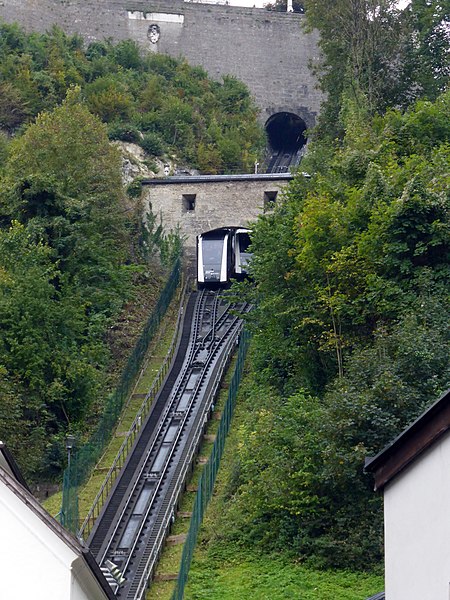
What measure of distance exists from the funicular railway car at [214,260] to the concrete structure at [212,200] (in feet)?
5.37

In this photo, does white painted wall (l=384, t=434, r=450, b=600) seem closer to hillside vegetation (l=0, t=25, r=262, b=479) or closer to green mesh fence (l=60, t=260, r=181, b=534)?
green mesh fence (l=60, t=260, r=181, b=534)

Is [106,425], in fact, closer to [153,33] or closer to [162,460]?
[162,460]

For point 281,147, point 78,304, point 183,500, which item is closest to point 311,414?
point 183,500

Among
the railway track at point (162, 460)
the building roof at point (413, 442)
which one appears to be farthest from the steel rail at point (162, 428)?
the building roof at point (413, 442)

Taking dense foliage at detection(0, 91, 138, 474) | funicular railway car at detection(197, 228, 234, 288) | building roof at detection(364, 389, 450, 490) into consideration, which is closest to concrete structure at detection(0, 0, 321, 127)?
dense foliage at detection(0, 91, 138, 474)

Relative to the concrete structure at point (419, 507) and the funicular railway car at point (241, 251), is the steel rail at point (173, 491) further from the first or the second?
the concrete structure at point (419, 507)

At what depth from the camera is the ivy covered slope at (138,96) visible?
53656mm

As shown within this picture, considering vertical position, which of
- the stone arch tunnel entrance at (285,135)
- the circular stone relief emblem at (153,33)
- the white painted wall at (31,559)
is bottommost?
the stone arch tunnel entrance at (285,135)

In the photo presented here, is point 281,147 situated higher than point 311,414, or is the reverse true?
point 311,414

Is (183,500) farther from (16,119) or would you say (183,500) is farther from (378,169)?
(16,119)

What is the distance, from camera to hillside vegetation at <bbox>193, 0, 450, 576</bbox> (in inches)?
928

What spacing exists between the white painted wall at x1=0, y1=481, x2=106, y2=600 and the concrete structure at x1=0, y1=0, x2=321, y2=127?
54.1 meters

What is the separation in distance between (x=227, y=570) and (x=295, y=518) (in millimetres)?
1523

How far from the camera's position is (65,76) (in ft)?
182
